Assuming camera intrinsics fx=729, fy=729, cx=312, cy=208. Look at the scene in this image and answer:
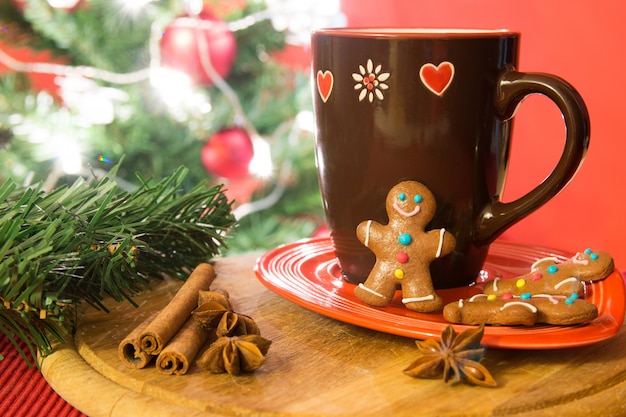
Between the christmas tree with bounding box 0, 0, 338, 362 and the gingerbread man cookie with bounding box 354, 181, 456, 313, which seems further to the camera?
the christmas tree with bounding box 0, 0, 338, 362

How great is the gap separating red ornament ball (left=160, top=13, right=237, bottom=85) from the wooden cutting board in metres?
1.42

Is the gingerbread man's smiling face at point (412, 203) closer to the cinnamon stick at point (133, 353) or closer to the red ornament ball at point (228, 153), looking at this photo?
the cinnamon stick at point (133, 353)

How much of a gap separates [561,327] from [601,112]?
124 centimetres

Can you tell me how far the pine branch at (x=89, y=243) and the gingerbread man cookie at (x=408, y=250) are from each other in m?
0.25

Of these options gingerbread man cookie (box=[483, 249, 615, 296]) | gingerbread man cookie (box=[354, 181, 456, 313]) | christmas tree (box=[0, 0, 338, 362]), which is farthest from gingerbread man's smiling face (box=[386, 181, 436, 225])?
christmas tree (box=[0, 0, 338, 362])

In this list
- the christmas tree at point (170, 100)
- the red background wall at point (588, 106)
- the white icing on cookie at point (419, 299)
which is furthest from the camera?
the christmas tree at point (170, 100)

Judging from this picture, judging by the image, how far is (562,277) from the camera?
0.72m

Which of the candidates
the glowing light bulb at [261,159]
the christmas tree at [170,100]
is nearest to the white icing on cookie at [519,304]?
the christmas tree at [170,100]

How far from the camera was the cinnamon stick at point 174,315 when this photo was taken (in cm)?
64

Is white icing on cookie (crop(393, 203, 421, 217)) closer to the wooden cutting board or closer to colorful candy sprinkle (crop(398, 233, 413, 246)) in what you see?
colorful candy sprinkle (crop(398, 233, 413, 246))

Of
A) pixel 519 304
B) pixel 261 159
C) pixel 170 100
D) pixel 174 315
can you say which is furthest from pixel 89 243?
pixel 261 159

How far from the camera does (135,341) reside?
638 millimetres

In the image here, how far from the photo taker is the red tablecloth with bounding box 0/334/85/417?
2.10ft

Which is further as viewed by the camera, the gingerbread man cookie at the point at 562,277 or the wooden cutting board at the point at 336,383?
the gingerbread man cookie at the point at 562,277
